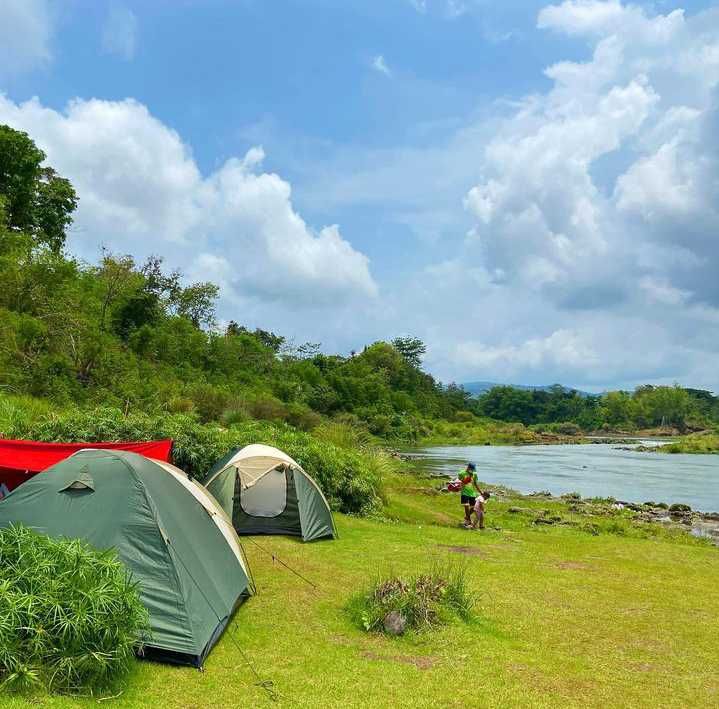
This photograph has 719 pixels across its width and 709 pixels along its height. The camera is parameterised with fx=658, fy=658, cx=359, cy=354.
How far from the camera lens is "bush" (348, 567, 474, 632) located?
761 cm

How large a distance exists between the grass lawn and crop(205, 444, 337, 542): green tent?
0.45 m

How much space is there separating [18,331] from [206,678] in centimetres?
2371

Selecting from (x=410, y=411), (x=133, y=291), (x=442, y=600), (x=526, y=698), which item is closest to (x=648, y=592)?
(x=442, y=600)

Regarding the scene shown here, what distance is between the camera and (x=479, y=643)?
24.0ft

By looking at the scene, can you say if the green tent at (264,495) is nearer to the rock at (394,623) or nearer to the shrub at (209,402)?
the rock at (394,623)

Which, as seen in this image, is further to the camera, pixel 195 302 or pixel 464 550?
pixel 195 302

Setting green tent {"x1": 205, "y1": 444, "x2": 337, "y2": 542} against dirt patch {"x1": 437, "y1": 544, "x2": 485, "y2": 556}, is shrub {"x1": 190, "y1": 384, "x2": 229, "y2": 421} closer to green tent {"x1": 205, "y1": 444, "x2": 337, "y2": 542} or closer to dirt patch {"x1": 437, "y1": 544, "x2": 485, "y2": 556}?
green tent {"x1": 205, "y1": 444, "x2": 337, "y2": 542}

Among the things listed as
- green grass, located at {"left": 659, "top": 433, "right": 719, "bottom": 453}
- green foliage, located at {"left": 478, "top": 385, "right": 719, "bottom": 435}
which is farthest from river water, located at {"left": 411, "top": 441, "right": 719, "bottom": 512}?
green foliage, located at {"left": 478, "top": 385, "right": 719, "bottom": 435}

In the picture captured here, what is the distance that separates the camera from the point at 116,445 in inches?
427

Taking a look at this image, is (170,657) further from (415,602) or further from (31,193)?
(31,193)

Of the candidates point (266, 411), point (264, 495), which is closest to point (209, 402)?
point (266, 411)

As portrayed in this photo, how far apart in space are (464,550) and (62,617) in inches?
362

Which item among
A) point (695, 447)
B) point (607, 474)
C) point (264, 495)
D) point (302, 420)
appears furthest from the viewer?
point (695, 447)

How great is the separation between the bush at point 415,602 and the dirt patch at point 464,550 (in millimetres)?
4404
